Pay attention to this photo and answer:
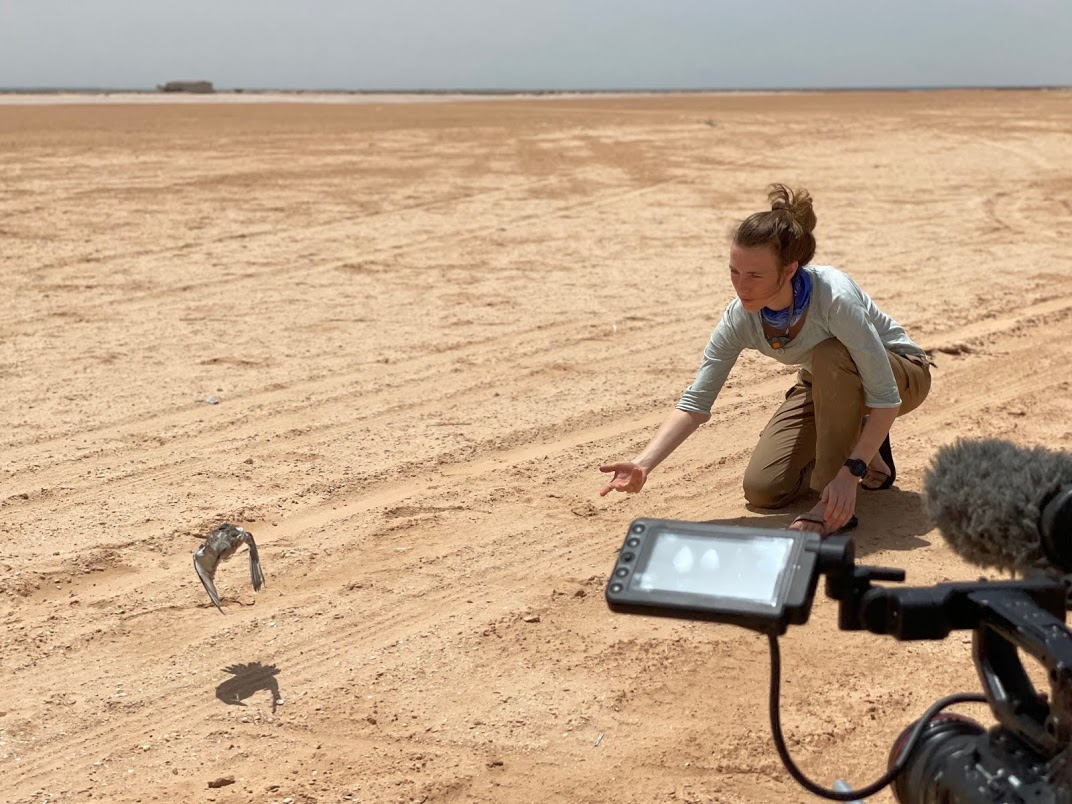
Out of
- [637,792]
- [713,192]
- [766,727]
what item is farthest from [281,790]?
[713,192]

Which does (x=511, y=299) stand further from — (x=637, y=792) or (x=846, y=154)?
(x=846, y=154)

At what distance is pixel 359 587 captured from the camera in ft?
12.0

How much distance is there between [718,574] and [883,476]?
10.6ft

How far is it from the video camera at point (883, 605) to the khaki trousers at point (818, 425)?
8.36ft

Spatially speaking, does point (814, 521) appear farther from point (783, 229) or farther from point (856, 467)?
point (783, 229)

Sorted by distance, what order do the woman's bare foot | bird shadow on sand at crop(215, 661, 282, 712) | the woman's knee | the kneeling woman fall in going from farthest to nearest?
the woman's knee, the woman's bare foot, the kneeling woman, bird shadow on sand at crop(215, 661, 282, 712)

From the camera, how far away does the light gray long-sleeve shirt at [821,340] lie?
3.72m

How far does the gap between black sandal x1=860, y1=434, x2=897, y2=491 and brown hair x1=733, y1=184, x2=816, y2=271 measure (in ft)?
3.25

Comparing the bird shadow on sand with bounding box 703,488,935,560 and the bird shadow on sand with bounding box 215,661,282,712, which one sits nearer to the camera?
the bird shadow on sand with bounding box 215,661,282,712

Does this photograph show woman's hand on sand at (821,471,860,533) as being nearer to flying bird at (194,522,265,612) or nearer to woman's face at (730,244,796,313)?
woman's face at (730,244,796,313)

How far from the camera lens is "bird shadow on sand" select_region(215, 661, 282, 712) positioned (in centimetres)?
305

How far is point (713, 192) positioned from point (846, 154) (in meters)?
4.93

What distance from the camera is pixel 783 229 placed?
351 centimetres

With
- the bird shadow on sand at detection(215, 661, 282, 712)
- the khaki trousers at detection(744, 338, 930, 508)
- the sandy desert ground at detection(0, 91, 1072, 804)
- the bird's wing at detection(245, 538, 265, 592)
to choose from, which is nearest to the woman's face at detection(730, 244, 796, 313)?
the khaki trousers at detection(744, 338, 930, 508)
